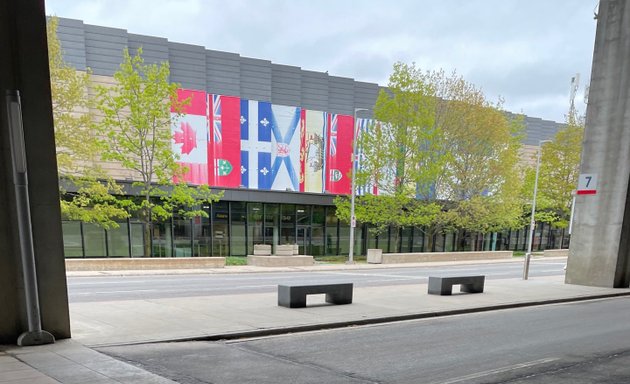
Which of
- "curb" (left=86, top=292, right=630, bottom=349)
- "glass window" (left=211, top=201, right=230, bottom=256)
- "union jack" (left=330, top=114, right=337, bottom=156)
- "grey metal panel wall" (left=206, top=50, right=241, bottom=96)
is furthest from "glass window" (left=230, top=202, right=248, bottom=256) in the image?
"curb" (left=86, top=292, right=630, bottom=349)

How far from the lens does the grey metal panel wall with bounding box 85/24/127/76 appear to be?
3077 cm

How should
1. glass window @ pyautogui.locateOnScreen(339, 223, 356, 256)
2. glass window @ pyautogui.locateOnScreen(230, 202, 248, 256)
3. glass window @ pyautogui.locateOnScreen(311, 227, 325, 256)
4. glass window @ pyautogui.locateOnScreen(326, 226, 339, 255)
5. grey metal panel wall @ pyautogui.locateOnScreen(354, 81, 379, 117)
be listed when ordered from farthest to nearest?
grey metal panel wall @ pyautogui.locateOnScreen(354, 81, 379, 117), glass window @ pyautogui.locateOnScreen(339, 223, 356, 256), glass window @ pyautogui.locateOnScreen(326, 226, 339, 255), glass window @ pyautogui.locateOnScreen(311, 227, 325, 256), glass window @ pyautogui.locateOnScreen(230, 202, 248, 256)

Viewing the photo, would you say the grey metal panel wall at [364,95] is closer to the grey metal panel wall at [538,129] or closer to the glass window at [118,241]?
the glass window at [118,241]

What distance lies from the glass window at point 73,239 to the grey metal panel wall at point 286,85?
19.1 meters

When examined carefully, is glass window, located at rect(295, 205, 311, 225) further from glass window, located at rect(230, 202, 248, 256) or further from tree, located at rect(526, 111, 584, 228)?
tree, located at rect(526, 111, 584, 228)

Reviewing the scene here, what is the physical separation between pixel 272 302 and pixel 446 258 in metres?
23.7

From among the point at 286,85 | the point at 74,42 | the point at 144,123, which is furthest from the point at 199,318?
the point at 286,85

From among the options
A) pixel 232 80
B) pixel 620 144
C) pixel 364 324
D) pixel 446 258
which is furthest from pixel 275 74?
pixel 364 324

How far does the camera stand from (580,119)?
137 feet

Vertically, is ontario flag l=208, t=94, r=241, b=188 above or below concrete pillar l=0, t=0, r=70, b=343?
above

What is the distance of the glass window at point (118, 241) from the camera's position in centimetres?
2652

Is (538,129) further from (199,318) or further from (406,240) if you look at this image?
(199,318)

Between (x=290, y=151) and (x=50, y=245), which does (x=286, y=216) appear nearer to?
(x=290, y=151)

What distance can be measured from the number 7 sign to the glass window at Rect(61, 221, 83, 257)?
2483 centimetres
